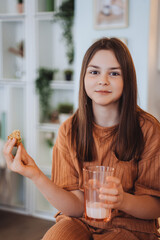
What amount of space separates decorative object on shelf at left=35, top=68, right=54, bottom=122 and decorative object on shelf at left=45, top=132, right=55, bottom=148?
0.84ft

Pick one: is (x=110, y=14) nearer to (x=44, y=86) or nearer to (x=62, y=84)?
(x=62, y=84)

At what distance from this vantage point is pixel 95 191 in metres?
1.07

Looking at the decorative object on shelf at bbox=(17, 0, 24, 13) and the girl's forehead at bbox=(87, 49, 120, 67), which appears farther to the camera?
the decorative object on shelf at bbox=(17, 0, 24, 13)

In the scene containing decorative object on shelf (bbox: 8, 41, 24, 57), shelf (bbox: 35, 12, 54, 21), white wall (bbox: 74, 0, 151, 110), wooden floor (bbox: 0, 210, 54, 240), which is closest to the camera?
white wall (bbox: 74, 0, 151, 110)

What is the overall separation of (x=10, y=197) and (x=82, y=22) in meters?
2.10

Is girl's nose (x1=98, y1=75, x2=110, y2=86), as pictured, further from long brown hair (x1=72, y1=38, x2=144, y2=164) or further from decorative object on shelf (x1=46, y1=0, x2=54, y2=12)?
decorative object on shelf (x1=46, y1=0, x2=54, y2=12)

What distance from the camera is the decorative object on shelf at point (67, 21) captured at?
2.99m

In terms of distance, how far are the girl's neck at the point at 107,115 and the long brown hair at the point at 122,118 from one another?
0.12ft

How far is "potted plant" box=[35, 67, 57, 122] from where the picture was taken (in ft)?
10.2

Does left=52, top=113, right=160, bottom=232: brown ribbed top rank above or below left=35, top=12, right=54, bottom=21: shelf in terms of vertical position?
below

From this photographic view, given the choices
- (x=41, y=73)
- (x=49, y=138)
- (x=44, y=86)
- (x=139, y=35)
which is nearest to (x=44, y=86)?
(x=44, y=86)

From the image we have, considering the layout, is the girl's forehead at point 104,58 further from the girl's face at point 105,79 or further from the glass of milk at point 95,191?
the glass of milk at point 95,191

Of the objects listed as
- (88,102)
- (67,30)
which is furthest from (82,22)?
(88,102)

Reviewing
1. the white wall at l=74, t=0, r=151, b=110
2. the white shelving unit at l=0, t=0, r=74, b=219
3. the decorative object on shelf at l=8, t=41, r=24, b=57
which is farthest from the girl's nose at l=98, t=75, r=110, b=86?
the decorative object on shelf at l=8, t=41, r=24, b=57
